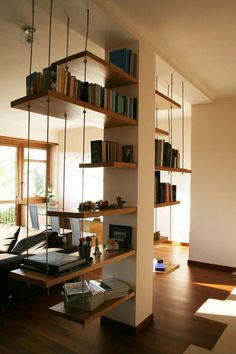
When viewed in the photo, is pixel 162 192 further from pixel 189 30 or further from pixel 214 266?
pixel 214 266

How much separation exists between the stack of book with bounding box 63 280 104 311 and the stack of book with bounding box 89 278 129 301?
84 millimetres

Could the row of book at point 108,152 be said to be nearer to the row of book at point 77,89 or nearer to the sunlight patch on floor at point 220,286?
the row of book at point 77,89

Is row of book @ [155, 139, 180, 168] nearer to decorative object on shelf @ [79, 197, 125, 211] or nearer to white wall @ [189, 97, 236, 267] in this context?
decorative object on shelf @ [79, 197, 125, 211]

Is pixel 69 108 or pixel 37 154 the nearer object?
pixel 69 108

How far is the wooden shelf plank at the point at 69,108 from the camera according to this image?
1.79 m

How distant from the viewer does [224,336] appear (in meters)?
2.46

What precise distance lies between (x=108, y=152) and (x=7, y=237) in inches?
94.3

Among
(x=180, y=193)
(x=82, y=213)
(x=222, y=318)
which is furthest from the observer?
(x=180, y=193)

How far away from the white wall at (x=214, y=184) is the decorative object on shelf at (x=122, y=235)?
250 cm

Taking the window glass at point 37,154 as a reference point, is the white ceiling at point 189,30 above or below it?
above

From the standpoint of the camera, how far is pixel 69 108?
2029mm

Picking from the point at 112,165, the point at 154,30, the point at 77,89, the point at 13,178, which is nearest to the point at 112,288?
the point at 112,165

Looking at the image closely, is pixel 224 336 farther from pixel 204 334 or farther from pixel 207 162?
pixel 207 162

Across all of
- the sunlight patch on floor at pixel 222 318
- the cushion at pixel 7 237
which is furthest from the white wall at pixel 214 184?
the cushion at pixel 7 237
